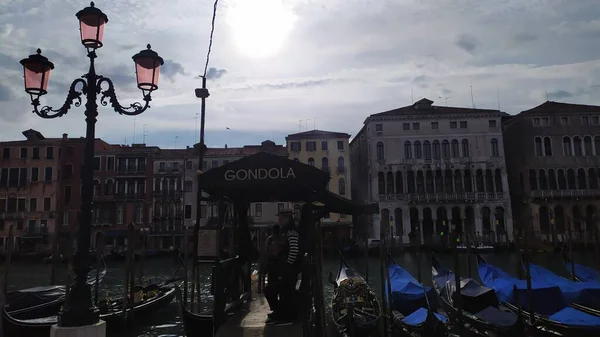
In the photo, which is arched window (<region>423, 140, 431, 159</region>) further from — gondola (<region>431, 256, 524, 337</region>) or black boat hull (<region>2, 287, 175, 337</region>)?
black boat hull (<region>2, 287, 175, 337</region>)

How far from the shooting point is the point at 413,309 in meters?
10.8

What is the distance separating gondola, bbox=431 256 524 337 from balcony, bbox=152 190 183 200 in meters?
32.9

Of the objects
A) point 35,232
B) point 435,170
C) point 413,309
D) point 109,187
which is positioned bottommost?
point 413,309

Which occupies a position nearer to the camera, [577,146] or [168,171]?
[577,146]

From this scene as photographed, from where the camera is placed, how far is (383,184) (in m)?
39.8

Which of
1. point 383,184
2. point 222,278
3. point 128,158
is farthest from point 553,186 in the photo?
point 222,278

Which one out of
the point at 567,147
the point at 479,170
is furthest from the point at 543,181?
the point at 479,170

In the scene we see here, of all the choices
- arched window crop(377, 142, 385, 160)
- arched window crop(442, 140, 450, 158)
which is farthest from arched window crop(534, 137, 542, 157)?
arched window crop(377, 142, 385, 160)

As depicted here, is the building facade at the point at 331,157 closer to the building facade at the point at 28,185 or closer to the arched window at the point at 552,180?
the arched window at the point at 552,180

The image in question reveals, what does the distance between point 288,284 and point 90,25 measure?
3.95 metres

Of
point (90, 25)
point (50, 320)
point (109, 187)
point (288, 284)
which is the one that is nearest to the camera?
point (90, 25)

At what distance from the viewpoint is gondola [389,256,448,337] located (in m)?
8.77

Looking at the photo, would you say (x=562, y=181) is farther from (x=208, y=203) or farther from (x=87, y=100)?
(x=87, y=100)

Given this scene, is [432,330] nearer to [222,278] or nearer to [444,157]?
[222,278]
